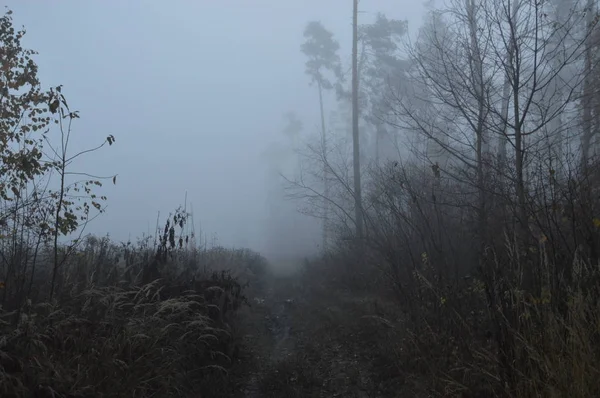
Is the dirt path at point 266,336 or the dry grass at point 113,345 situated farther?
the dirt path at point 266,336

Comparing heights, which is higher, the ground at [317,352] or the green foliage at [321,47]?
the green foliage at [321,47]

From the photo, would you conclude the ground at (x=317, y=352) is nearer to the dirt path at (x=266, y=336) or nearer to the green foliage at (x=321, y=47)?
the dirt path at (x=266, y=336)

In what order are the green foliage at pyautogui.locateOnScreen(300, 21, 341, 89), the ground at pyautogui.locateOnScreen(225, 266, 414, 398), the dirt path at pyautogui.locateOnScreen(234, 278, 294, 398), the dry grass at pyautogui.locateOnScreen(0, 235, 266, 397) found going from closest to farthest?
the dry grass at pyautogui.locateOnScreen(0, 235, 266, 397)
the ground at pyautogui.locateOnScreen(225, 266, 414, 398)
the dirt path at pyautogui.locateOnScreen(234, 278, 294, 398)
the green foliage at pyautogui.locateOnScreen(300, 21, 341, 89)

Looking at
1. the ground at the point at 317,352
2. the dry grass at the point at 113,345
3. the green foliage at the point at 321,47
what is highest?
the green foliage at the point at 321,47

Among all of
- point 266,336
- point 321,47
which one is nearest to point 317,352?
point 266,336

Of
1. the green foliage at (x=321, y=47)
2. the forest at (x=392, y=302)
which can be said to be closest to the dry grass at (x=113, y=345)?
the forest at (x=392, y=302)

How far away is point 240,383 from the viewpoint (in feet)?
16.7

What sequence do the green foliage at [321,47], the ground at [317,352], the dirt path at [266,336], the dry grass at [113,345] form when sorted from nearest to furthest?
the dry grass at [113,345] < the ground at [317,352] < the dirt path at [266,336] < the green foliage at [321,47]

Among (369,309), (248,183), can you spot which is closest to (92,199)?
(369,309)

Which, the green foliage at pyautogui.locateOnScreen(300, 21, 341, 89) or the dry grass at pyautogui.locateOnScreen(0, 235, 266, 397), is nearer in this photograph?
the dry grass at pyautogui.locateOnScreen(0, 235, 266, 397)

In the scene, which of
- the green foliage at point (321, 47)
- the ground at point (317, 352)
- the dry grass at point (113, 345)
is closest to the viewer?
the dry grass at point (113, 345)

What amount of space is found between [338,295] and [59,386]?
6996 millimetres

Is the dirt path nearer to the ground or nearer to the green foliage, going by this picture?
the ground

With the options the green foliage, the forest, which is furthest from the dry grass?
the green foliage
